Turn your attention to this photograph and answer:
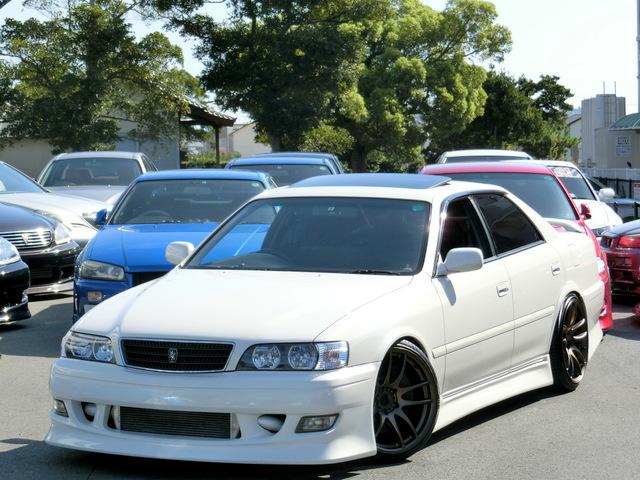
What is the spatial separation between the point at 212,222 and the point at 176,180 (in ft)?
2.92

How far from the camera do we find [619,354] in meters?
9.09

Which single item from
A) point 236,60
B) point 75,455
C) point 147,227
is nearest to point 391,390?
point 75,455

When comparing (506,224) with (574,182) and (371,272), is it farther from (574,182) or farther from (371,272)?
(574,182)

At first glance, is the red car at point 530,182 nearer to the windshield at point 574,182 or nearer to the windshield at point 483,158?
the windshield at point 574,182

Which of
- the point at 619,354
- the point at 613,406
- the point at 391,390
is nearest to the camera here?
the point at 391,390

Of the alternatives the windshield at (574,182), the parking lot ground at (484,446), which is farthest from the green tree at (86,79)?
the parking lot ground at (484,446)

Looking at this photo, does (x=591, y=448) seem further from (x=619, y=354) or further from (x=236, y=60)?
(x=236, y=60)

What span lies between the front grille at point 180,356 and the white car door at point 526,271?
229 centimetres

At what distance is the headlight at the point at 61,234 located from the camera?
39.8ft

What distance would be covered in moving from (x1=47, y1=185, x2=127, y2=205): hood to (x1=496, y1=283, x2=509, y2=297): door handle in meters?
9.97

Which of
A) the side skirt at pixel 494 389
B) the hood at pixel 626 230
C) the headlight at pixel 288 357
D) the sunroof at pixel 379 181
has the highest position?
the sunroof at pixel 379 181

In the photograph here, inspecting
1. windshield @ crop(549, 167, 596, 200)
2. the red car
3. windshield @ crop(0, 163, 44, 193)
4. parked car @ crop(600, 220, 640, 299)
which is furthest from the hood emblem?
windshield @ crop(549, 167, 596, 200)

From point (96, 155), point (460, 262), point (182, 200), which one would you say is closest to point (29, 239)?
point (182, 200)

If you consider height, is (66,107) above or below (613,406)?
above
